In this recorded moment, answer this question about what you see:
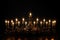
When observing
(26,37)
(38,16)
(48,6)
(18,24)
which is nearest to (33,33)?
(26,37)

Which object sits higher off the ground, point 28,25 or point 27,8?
point 27,8

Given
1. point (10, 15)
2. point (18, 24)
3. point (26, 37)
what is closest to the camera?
point (26, 37)

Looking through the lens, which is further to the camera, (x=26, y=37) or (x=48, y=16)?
(x=48, y=16)

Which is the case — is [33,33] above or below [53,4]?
below

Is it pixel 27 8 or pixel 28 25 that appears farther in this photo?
pixel 27 8

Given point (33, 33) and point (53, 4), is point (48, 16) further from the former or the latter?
point (33, 33)

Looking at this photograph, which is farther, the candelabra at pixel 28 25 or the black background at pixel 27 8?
the black background at pixel 27 8

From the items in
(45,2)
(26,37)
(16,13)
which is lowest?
(26,37)

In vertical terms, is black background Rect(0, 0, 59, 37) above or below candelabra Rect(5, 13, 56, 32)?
above

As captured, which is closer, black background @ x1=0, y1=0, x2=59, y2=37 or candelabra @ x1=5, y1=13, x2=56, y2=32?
candelabra @ x1=5, y1=13, x2=56, y2=32

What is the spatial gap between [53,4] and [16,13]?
871 millimetres

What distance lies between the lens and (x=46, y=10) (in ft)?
12.5

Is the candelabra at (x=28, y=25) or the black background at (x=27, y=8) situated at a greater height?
the black background at (x=27, y=8)

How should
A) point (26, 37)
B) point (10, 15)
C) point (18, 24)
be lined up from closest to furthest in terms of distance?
point (26, 37), point (18, 24), point (10, 15)
